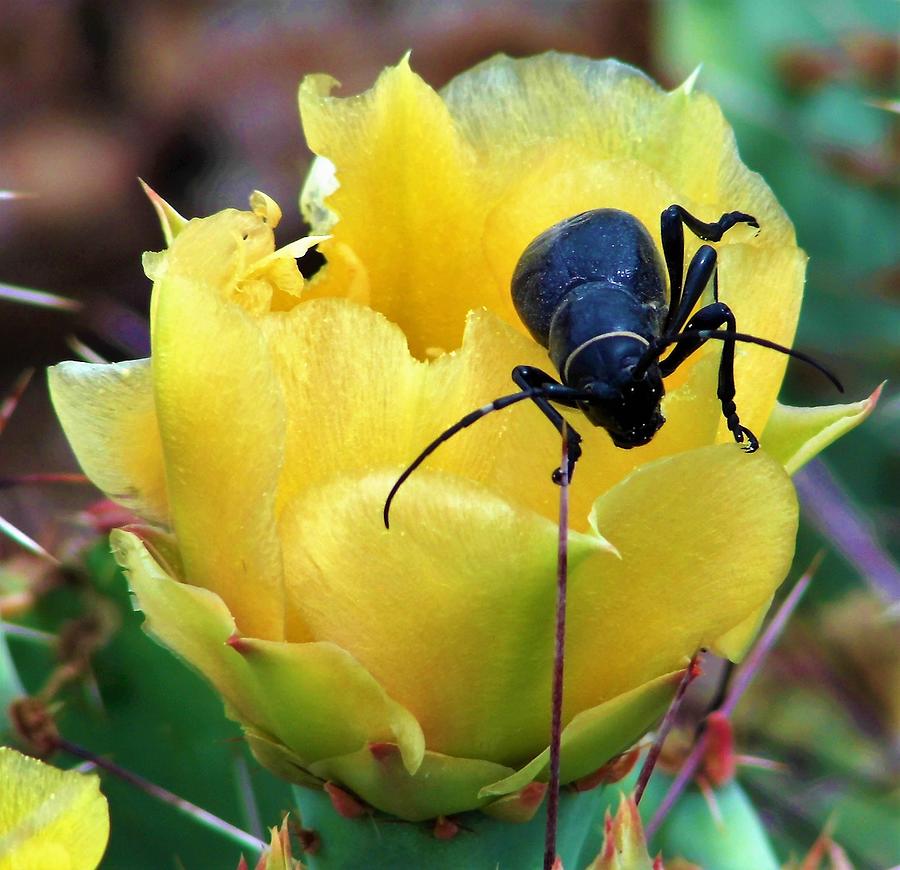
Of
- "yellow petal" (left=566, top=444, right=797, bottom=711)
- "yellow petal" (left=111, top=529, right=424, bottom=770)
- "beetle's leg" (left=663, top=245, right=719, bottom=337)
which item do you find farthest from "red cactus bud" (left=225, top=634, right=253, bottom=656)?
"beetle's leg" (left=663, top=245, right=719, bottom=337)

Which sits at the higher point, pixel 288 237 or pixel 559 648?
pixel 559 648

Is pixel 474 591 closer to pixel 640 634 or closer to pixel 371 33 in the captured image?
pixel 640 634

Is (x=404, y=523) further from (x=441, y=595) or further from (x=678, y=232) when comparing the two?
(x=678, y=232)

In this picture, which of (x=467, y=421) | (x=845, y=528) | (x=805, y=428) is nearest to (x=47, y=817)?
(x=467, y=421)

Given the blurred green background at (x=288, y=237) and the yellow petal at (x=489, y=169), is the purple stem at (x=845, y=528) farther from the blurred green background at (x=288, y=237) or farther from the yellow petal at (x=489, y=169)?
the yellow petal at (x=489, y=169)

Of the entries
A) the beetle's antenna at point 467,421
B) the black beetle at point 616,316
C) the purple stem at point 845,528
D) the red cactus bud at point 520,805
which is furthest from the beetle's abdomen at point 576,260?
the purple stem at point 845,528

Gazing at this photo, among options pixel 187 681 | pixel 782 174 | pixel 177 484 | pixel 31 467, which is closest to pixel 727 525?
pixel 177 484
